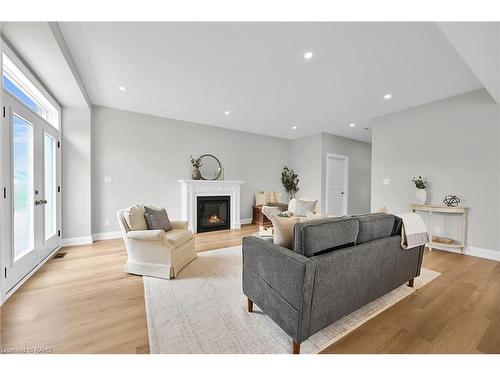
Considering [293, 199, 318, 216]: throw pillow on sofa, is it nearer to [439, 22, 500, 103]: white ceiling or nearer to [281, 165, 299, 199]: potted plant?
[281, 165, 299, 199]: potted plant

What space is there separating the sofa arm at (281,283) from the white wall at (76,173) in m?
3.49

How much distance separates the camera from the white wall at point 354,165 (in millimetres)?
5789

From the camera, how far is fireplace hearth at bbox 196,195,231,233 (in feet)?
15.5

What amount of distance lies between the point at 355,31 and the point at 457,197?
3.27 m

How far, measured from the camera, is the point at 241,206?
568 centimetres

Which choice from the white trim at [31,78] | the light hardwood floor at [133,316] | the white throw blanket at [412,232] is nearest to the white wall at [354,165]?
the white throw blanket at [412,232]

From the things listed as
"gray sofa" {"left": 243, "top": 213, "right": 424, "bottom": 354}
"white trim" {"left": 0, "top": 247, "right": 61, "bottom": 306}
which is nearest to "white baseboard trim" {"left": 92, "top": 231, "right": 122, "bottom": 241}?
"white trim" {"left": 0, "top": 247, "right": 61, "bottom": 306}

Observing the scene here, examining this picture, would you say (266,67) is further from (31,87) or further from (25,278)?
(25,278)

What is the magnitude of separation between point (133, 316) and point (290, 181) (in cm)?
523

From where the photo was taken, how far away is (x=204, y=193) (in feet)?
15.6

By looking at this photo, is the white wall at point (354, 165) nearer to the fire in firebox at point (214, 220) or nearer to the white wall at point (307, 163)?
the white wall at point (307, 163)

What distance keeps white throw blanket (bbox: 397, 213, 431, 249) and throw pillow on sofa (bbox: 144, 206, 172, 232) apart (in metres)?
2.75
